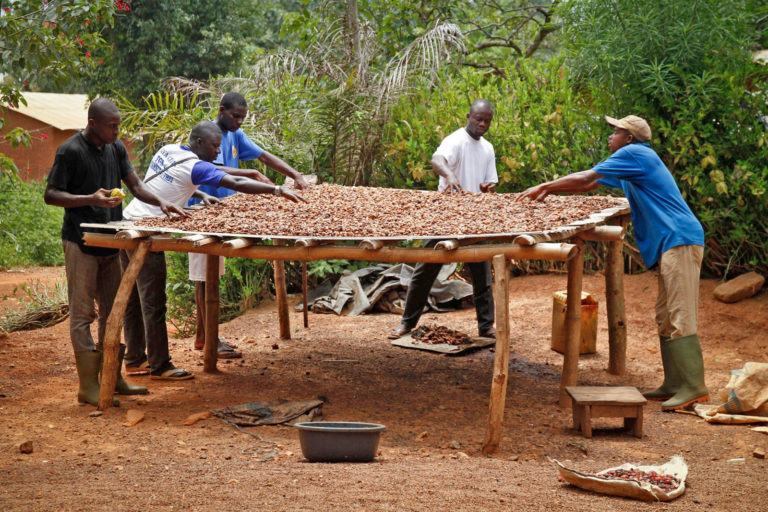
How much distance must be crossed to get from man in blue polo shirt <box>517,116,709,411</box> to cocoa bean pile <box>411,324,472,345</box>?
1.85 m

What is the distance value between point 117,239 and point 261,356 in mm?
2132

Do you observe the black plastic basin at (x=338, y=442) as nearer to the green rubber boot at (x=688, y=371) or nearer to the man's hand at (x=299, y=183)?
the green rubber boot at (x=688, y=371)

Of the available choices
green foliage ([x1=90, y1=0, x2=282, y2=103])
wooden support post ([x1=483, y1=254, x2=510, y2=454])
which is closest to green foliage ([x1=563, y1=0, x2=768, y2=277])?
wooden support post ([x1=483, y1=254, x2=510, y2=454])

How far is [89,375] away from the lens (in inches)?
182

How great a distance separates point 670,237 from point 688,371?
2.67 ft

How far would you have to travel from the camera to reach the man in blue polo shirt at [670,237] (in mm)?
4840

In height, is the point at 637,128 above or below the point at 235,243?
above

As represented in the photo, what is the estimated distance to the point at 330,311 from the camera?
25.8 feet

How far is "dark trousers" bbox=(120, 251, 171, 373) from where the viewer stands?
517cm

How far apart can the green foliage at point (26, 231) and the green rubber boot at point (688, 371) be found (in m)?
9.03

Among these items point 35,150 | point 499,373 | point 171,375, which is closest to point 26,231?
point 35,150

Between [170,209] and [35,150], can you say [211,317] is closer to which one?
[170,209]

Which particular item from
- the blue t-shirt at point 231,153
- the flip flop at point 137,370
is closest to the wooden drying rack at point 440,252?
the flip flop at point 137,370

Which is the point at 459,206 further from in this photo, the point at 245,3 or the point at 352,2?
the point at 245,3
